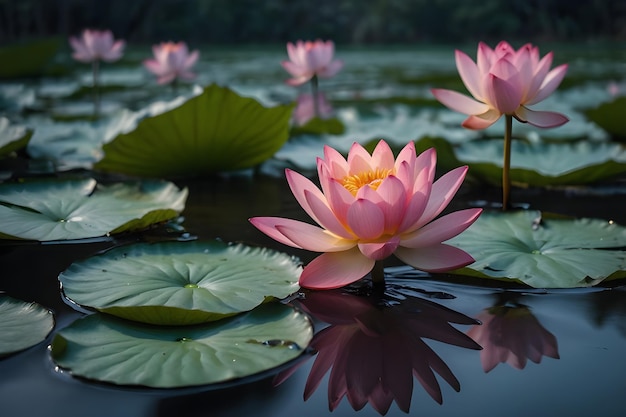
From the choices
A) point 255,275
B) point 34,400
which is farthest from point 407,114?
point 34,400

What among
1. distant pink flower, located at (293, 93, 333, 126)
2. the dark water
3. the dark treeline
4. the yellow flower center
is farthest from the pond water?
the dark treeline

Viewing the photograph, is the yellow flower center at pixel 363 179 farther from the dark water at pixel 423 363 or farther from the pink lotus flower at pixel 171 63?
the pink lotus flower at pixel 171 63

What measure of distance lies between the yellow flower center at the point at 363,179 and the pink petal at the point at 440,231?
0.09m

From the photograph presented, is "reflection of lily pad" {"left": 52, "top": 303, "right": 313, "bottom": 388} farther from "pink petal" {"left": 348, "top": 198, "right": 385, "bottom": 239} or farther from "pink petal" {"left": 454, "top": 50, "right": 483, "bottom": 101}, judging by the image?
"pink petal" {"left": 454, "top": 50, "right": 483, "bottom": 101}

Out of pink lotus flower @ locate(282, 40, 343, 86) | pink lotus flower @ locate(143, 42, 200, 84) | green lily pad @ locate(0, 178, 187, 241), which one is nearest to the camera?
green lily pad @ locate(0, 178, 187, 241)

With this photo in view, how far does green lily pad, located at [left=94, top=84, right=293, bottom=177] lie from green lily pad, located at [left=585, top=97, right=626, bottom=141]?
3.57 feet

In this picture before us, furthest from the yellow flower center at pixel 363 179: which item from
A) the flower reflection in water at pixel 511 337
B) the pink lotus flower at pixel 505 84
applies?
Answer: the pink lotus flower at pixel 505 84

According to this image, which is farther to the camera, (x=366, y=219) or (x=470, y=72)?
(x=470, y=72)

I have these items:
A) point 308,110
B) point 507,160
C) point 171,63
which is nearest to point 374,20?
point 308,110

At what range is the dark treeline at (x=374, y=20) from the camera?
9.84 metres

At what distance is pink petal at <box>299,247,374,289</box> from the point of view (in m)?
0.76

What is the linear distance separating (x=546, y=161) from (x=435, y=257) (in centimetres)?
86

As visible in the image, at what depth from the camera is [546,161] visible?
1527 mm

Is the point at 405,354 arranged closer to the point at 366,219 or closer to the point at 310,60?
the point at 366,219
